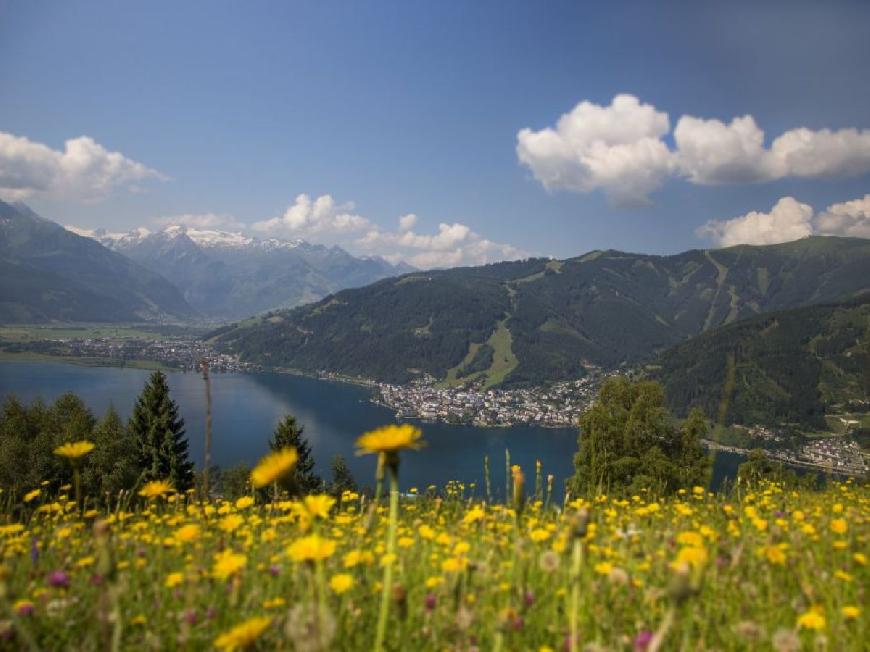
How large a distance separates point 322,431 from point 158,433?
348 feet

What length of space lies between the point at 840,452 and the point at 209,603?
189029mm

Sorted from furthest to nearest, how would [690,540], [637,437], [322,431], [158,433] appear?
[322,431]
[158,433]
[637,437]
[690,540]

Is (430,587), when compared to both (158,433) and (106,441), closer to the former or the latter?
(106,441)

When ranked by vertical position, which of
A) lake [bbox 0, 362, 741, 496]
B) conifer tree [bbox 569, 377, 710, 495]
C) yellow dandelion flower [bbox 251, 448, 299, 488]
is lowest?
A: lake [bbox 0, 362, 741, 496]

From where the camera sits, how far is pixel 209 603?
3.17 meters

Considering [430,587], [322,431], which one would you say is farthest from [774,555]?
[322,431]

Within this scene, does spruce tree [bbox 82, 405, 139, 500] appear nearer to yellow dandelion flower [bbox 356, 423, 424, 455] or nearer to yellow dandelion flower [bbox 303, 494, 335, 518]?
yellow dandelion flower [bbox 303, 494, 335, 518]

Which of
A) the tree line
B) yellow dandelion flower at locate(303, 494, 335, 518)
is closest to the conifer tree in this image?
the tree line

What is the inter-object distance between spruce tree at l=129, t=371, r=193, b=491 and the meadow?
34636 millimetres

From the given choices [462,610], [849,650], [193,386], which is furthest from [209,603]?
[193,386]

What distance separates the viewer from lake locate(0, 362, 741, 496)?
354 ft

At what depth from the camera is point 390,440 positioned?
7.61 ft

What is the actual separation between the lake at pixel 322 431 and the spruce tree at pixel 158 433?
5646 cm

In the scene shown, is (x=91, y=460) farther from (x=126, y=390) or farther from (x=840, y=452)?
(x=840, y=452)
